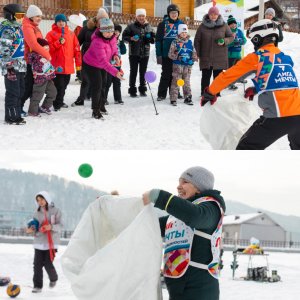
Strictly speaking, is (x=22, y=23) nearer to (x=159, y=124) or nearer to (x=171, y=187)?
(x=159, y=124)

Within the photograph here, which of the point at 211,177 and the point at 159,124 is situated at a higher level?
the point at 211,177

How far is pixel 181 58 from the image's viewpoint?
8859mm

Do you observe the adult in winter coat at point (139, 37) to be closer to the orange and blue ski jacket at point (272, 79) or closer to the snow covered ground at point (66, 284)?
the snow covered ground at point (66, 284)

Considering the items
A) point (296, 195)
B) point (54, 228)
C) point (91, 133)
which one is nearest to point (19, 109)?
point (91, 133)

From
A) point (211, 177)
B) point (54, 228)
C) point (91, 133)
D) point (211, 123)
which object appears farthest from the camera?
point (91, 133)

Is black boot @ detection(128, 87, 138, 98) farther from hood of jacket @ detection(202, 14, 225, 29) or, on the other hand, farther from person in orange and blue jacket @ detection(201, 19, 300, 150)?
person in orange and blue jacket @ detection(201, 19, 300, 150)

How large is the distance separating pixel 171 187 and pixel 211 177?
152cm

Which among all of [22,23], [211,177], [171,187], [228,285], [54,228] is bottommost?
[228,285]

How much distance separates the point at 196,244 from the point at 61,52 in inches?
230

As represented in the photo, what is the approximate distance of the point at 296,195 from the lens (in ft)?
19.1

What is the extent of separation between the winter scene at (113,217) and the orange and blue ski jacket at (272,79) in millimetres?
504

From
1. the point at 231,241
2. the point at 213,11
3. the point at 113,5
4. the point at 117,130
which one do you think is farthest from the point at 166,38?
the point at 113,5

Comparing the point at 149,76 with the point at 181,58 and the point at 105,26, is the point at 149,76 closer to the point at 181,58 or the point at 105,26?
the point at 181,58

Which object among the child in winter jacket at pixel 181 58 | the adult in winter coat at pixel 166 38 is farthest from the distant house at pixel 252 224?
the adult in winter coat at pixel 166 38
